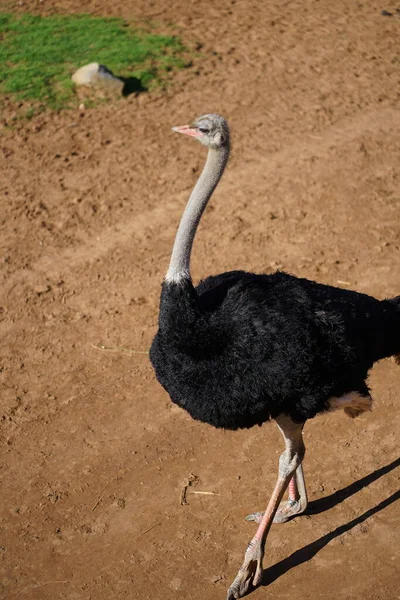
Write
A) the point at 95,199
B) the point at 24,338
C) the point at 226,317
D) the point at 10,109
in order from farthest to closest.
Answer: the point at 10,109
the point at 95,199
the point at 24,338
the point at 226,317

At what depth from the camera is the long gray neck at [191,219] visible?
5.70 m

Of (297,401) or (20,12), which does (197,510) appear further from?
(20,12)

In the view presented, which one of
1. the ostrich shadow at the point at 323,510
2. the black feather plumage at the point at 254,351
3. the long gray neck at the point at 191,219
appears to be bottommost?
the ostrich shadow at the point at 323,510

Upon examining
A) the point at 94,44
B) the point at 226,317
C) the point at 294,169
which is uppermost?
the point at 226,317

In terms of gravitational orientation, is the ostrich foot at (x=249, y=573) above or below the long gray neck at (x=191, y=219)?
below

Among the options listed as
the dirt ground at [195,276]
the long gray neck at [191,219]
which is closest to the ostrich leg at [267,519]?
the dirt ground at [195,276]

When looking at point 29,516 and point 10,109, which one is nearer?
point 29,516

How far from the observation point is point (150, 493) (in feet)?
22.9

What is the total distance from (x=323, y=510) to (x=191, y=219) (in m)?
2.60

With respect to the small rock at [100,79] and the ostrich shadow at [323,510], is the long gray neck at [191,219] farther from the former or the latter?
the small rock at [100,79]

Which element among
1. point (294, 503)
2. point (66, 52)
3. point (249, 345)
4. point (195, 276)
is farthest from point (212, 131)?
point (66, 52)

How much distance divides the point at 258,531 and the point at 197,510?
0.74 meters

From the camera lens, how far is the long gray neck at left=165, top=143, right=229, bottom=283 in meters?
5.70

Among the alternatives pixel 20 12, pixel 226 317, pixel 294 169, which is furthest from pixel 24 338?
pixel 20 12
